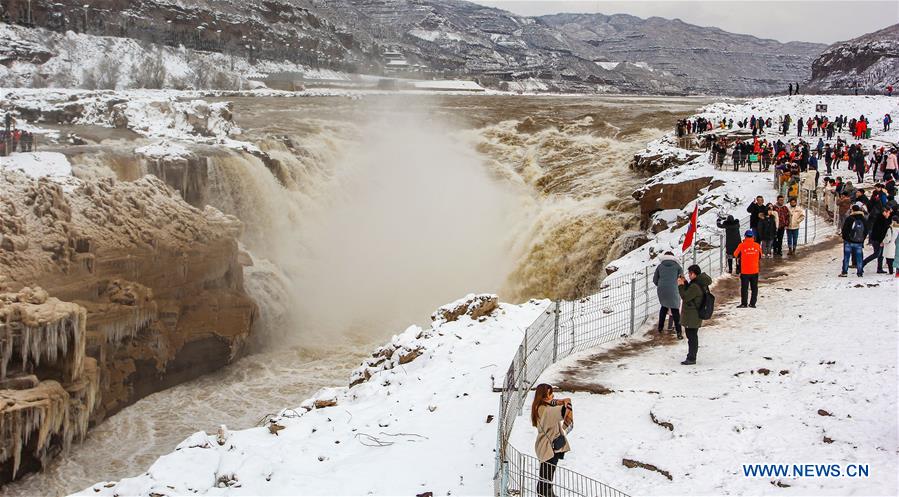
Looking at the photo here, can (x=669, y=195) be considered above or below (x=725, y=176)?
below

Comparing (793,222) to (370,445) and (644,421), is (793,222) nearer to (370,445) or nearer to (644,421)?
(644,421)

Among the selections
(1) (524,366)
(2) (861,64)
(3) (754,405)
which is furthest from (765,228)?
(2) (861,64)

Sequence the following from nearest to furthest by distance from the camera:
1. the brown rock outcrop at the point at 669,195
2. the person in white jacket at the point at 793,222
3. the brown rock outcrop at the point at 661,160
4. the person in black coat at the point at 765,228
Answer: the person in black coat at the point at 765,228, the person in white jacket at the point at 793,222, the brown rock outcrop at the point at 669,195, the brown rock outcrop at the point at 661,160

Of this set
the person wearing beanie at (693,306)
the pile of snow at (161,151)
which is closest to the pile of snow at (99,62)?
the pile of snow at (161,151)

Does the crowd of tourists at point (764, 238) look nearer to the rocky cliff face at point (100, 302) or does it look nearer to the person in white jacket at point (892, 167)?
the person in white jacket at point (892, 167)

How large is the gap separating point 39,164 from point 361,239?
42.8 ft

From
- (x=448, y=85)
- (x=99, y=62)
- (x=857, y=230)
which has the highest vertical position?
(x=448, y=85)

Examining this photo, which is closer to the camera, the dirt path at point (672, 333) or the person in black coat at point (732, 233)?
the dirt path at point (672, 333)

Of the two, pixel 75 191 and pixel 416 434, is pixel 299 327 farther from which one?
pixel 416 434

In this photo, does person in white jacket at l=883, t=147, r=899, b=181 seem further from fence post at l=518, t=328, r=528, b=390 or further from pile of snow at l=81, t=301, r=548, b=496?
fence post at l=518, t=328, r=528, b=390

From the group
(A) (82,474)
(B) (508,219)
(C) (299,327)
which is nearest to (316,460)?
(A) (82,474)

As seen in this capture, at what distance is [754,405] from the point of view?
7969 millimetres

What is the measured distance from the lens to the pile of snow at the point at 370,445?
8.35m

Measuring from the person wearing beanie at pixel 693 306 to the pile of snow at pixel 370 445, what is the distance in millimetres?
2983
